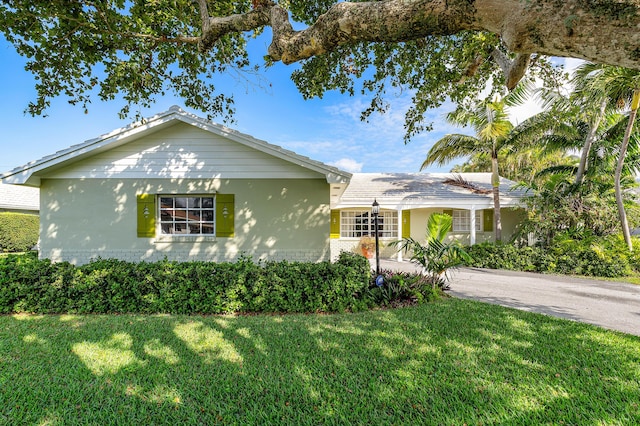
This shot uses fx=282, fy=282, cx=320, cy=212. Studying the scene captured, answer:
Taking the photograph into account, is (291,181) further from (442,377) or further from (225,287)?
(442,377)

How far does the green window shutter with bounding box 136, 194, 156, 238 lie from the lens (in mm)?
8172

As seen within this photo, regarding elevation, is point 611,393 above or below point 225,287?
below

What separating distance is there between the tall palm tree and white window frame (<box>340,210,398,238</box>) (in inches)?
342

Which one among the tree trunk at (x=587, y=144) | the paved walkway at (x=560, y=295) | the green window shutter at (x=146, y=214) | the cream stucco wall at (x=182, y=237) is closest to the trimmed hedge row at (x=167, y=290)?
the cream stucco wall at (x=182, y=237)

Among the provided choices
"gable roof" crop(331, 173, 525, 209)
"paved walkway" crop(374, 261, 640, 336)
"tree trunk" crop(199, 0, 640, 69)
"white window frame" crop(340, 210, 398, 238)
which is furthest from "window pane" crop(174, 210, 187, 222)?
"white window frame" crop(340, 210, 398, 238)

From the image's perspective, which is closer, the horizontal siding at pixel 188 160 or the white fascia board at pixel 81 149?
the white fascia board at pixel 81 149

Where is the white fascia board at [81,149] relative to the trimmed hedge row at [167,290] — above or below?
above

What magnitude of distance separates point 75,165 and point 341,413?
963 cm

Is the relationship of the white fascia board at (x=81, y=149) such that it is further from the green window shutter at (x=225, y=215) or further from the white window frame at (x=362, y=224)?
the white window frame at (x=362, y=224)

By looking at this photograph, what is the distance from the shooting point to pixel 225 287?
6090mm

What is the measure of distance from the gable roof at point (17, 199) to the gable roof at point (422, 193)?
68.9ft

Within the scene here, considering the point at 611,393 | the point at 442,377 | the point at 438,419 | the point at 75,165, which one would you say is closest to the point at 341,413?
the point at 438,419

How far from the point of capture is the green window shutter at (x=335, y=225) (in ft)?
50.0

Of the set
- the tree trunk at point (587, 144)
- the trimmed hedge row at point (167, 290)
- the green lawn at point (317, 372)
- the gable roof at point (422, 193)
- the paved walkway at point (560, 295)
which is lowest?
the paved walkway at point (560, 295)
